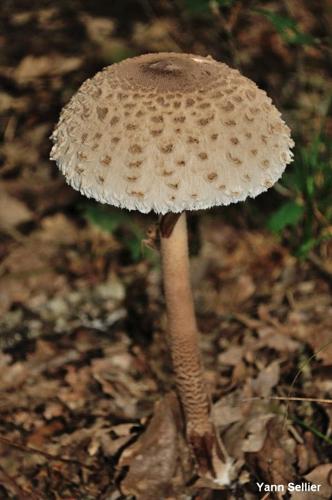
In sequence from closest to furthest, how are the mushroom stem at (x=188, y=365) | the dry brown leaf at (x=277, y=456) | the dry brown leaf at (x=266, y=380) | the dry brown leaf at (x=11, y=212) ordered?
the mushroom stem at (x=188, y=365), the dry brown leaf at (x=277, y=456), the dry brown leaf at (x=266, y=380), the dry brown leaf at (x=11, y=212)

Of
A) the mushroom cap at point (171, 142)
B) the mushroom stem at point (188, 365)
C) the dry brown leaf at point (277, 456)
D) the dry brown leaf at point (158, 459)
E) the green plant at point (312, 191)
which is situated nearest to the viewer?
the mushroom cap at point (171, 142)

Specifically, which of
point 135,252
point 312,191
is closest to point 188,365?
point 135,252

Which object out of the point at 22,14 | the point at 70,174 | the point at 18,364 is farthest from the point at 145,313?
the point at 22,14

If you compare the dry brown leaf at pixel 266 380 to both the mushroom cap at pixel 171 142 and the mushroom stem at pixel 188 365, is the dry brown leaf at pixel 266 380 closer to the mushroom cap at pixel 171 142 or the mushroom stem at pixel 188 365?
the mushroom stem at pixel 188 365

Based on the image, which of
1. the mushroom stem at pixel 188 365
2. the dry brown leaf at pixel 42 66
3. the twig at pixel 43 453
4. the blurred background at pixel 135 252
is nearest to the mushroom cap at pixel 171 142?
the mushroom stem at pixel 188 365

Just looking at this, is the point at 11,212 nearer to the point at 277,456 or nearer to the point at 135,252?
the point at 135,252

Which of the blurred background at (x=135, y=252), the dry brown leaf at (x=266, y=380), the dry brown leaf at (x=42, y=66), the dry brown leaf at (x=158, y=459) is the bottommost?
the dry brown leaf at (x=158, y=459)

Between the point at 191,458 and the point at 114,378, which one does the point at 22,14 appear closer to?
the point at 114,378
